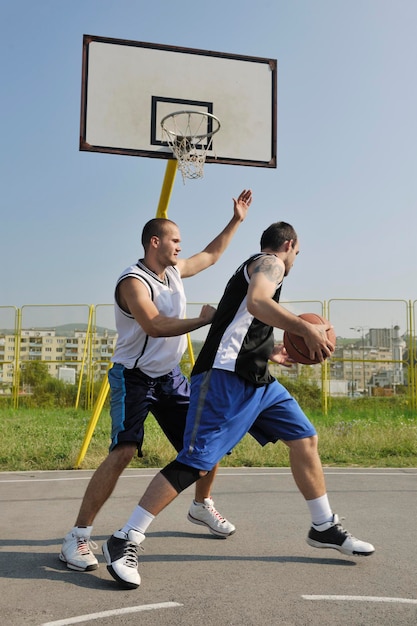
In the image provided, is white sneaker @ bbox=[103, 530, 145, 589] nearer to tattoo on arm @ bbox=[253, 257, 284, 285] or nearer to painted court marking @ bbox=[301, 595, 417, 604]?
painted court marking @ bbox=[301, 595, 417, 604]

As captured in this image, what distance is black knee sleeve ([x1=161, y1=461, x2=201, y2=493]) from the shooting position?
150 inches

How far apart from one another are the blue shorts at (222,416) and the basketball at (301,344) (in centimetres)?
30

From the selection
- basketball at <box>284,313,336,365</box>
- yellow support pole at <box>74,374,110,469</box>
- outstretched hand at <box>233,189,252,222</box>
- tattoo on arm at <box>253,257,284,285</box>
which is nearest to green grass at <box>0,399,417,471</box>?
yellow support pole at <box>74,374,110,469</box>

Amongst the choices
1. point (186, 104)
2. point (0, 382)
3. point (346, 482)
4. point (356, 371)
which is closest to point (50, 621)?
point (346, 482)

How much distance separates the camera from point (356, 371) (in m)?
16.9

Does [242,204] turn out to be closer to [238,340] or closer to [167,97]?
[238,340]

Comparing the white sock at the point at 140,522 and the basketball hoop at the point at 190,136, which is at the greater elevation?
the basketball hoop at the point at 190,136

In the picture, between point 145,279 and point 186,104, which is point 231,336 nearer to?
point 145,279

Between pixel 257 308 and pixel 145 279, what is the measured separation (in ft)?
3.10

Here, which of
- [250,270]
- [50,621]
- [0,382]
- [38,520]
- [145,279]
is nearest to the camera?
[50,621]

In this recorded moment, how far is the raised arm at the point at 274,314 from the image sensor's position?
12.0 feet

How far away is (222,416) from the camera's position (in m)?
3.90

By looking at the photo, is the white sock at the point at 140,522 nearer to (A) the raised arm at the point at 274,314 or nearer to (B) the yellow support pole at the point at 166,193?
(A) the raised arm at the point at 274,314

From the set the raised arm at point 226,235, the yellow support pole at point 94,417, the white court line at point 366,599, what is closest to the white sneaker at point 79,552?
the white court line at point 366,599
